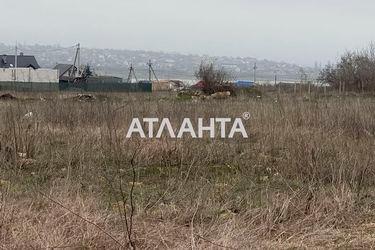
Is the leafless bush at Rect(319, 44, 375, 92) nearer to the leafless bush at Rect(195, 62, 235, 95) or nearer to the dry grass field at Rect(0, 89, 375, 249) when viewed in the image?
the leafless bush at Rect(195, 62, 235, 95)

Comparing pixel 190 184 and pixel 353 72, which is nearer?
pixel 190 184

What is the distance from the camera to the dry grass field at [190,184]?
353cm

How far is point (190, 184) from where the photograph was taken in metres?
5.14

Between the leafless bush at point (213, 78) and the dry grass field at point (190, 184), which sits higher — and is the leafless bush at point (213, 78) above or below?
above

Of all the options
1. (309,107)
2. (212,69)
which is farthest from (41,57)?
(309,107)

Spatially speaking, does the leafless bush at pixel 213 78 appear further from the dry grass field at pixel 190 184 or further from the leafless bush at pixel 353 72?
the dry grass field at pixel 190 184

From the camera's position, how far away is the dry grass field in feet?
11.6

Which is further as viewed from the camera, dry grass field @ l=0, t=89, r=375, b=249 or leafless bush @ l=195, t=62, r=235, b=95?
leafless bush @ l=195, t=62, r=235, b=95

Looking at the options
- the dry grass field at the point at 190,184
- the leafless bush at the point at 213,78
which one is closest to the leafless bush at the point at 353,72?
the leafless bush at the point at 213,78

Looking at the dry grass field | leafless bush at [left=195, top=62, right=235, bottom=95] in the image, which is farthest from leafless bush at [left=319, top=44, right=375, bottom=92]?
the dry grass field

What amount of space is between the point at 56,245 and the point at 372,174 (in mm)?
3938

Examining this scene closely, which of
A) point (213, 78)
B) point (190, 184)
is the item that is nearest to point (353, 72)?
point (213, 78)

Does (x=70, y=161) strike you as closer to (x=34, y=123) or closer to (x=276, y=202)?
(x=34, y=123)

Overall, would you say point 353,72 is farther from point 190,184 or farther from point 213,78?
point 190,184
